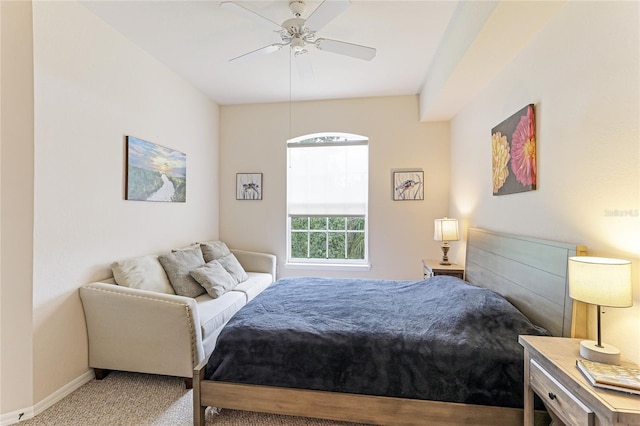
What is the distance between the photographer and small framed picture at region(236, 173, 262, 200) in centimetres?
443

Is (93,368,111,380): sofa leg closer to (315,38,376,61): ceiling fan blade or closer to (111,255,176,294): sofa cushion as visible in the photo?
(111,255,176,294): sofa cushion

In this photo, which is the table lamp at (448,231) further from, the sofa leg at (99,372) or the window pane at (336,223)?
the sofa leg at (99,372)

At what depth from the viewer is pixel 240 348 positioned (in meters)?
1.82

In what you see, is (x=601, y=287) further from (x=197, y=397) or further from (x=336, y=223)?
(x=336, y=223)

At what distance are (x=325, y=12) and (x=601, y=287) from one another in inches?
80.7

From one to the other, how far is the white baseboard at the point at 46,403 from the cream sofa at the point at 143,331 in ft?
0.29

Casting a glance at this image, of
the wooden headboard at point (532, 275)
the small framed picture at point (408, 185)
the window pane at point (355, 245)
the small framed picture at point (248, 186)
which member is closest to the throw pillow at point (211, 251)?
the small framed picture at point (248, 186)

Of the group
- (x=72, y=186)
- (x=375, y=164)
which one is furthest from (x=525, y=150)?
(x=72, y=186)

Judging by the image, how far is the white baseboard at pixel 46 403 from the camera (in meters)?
1.87

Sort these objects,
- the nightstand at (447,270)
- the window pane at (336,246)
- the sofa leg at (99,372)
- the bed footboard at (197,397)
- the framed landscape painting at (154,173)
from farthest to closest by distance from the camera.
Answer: the window pane at (336,246) < the nightstand at (447,270) < the framed landscape painting at (154,173) < the sofa leg at (99,372) < the bed footboard at (197,397)

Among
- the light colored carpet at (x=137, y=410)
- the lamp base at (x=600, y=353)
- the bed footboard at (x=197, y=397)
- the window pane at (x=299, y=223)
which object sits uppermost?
the window pane at (x=299, y=223)

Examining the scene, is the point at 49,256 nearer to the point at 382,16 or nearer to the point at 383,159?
the point at 382,16

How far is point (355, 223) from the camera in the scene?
14.4ft

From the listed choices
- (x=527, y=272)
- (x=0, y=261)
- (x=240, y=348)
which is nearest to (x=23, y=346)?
(x=0, y=261)
